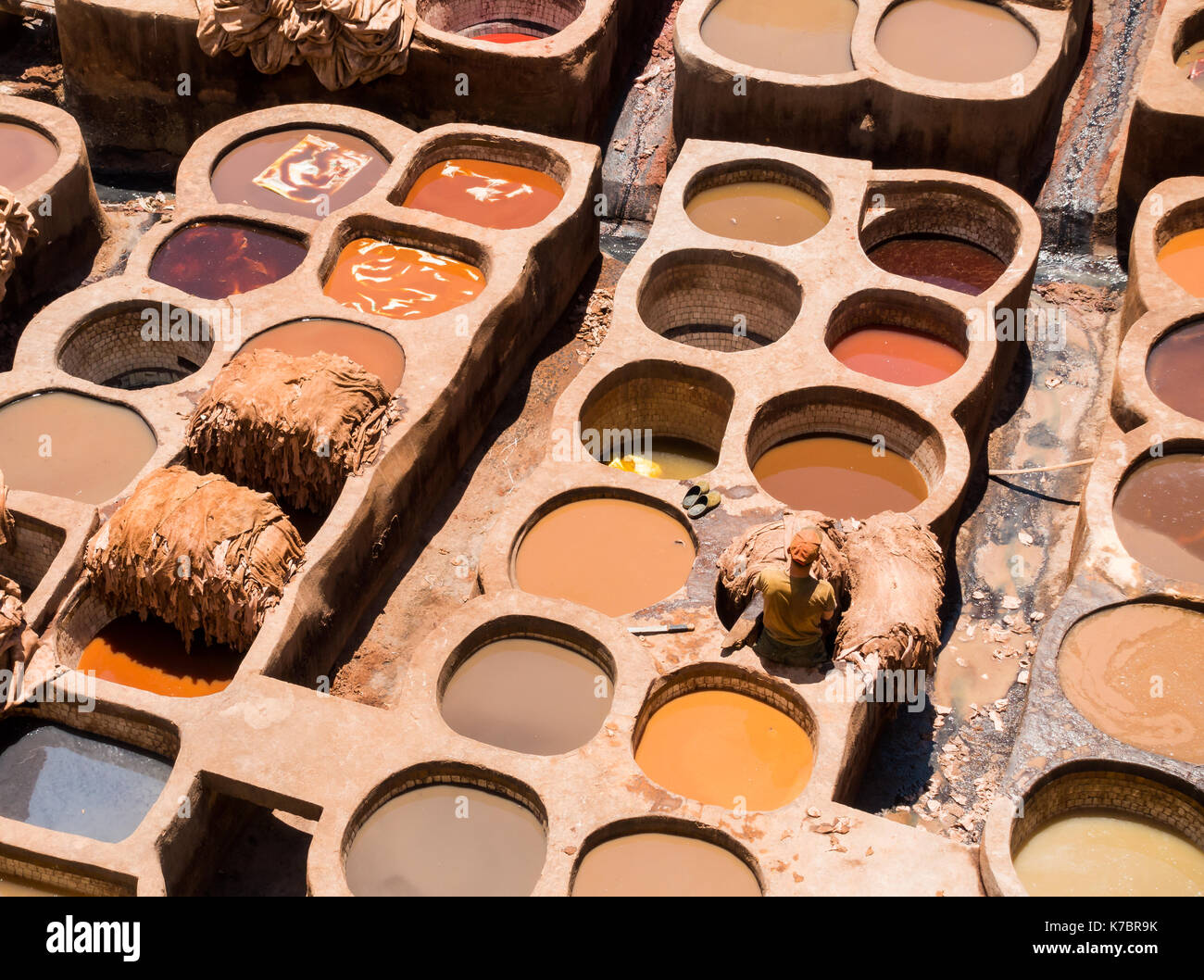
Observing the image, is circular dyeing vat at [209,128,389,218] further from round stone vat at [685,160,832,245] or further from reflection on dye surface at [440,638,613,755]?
reflection on dye surface at [440,638,613,755]

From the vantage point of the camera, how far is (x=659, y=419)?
1589cm

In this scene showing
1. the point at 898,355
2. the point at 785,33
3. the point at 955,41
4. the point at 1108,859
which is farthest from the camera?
the point at 785,33

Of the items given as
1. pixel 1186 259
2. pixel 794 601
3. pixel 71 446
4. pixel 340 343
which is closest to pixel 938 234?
pixel 1186 259

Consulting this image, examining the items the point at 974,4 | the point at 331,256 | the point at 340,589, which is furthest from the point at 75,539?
the point at 974,4

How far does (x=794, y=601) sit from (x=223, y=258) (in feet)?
26.2

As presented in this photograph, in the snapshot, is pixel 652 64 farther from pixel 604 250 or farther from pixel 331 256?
pixel 331 256

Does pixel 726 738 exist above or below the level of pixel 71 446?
below

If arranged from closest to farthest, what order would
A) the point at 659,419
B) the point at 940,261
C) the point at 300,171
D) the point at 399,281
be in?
the point at 659,419
the point at 399,281
the point at 940,261
the point at 300,171

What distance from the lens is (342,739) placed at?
12320 mm

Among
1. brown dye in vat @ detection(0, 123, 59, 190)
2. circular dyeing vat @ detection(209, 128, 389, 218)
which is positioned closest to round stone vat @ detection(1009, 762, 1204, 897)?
circular dyeing vat @ detection(209, 128, 389, 218)

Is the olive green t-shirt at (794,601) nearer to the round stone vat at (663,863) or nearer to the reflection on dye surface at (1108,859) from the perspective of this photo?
the round stone vat at (663,863)

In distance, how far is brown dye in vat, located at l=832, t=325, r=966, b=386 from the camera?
1589 centimetres

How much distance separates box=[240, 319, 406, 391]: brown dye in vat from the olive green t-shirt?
483 centimetres

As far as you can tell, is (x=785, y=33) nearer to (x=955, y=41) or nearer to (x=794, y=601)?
(x=955, y=41)
